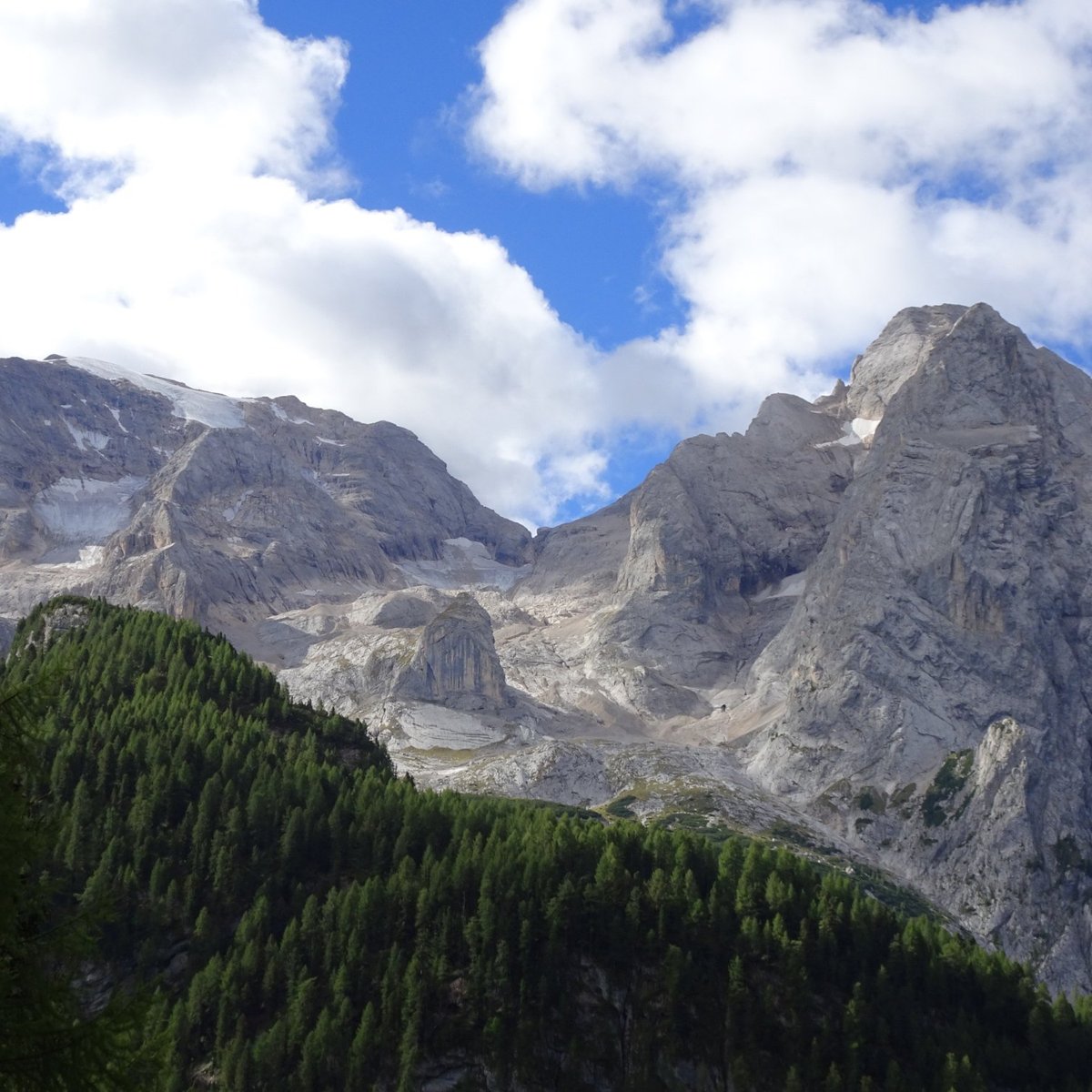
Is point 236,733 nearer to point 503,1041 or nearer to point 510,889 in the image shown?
point 510,889

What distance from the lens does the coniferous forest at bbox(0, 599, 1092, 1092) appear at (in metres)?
106

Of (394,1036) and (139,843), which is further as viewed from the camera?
(139,843)

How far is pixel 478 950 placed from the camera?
113688 mm

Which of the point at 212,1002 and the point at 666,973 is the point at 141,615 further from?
the point at 666,973

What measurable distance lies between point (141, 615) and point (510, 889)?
8827 centimetres

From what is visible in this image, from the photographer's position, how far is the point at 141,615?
606 feet

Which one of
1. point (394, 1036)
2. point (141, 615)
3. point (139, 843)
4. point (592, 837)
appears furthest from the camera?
point (141, 615)

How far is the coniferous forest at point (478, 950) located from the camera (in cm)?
10612

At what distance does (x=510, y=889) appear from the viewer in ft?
390

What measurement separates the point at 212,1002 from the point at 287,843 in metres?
21.8

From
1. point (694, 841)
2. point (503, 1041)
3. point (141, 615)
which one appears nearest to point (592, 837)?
point (694, 841)

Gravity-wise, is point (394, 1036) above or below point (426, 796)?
below

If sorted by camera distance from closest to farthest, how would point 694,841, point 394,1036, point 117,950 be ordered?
point 394,1036
point 117,950
point 694,841

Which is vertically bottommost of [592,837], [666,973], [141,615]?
[666,973]
